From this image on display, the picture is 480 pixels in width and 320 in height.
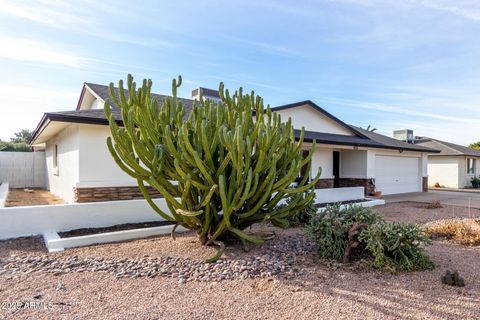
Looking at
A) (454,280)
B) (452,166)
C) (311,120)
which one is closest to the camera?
(454,280)

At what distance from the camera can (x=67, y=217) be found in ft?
25.5

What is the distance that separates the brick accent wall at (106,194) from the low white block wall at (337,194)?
21.8 feet

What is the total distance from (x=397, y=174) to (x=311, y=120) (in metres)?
7.10

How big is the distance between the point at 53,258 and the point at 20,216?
2277mm

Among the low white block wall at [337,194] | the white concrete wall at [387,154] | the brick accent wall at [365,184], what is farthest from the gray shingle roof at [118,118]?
the low white block wall at [337,194]

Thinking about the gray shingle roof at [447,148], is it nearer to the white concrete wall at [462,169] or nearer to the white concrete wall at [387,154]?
the white concrete wall at [462,169]

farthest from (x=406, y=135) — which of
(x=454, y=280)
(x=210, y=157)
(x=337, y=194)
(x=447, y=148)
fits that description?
(x=210, y=157)

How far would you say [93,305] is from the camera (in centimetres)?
390

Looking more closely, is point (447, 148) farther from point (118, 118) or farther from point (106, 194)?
point (106, 194)

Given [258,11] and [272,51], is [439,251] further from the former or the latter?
[272,51]

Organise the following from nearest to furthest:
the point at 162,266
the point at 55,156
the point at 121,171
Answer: the point at 162,266
the point at 121,171
the point at 55,156

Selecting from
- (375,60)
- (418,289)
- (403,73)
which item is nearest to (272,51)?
(375,60)

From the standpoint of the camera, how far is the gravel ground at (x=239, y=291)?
3.80 metres

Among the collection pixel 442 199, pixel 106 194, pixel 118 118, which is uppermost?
pixel 118 118
